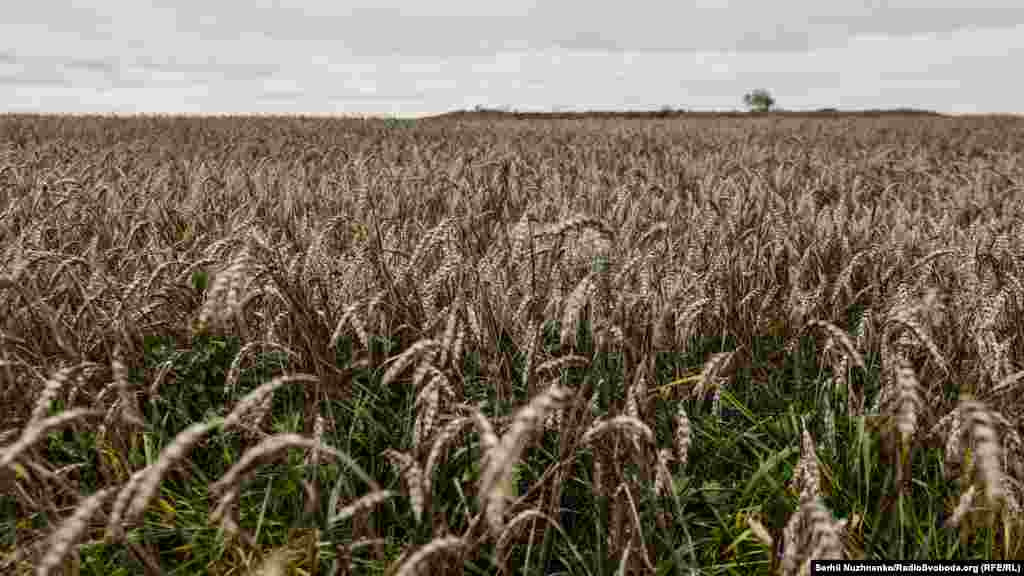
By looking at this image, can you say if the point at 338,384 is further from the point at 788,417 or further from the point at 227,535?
the point at 788,417

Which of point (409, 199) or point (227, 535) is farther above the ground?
point (409, 199)

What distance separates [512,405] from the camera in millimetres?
2154

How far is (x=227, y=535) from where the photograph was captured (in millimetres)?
1898

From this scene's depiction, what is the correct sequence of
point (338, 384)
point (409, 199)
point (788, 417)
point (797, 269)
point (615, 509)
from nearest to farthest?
point (615, 509)
point (338, 384)
point (788, 417)
point (797, 269)
point (409, 199)

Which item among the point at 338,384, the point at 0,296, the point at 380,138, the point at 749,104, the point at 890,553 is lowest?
the point at 890,553

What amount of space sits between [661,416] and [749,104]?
8637 centimetres

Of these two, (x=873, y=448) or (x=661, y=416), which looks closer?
(x=873, y=448)

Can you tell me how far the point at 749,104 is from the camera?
8119cm

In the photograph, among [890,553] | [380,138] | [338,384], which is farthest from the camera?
[380,138]

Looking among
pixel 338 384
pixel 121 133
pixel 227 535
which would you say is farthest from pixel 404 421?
pixel 121 133

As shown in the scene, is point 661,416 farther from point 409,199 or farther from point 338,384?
point 409,199

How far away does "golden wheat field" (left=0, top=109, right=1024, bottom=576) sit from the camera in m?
1.46

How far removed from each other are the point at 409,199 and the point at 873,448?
377cm

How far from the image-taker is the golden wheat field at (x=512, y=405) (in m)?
1.46
